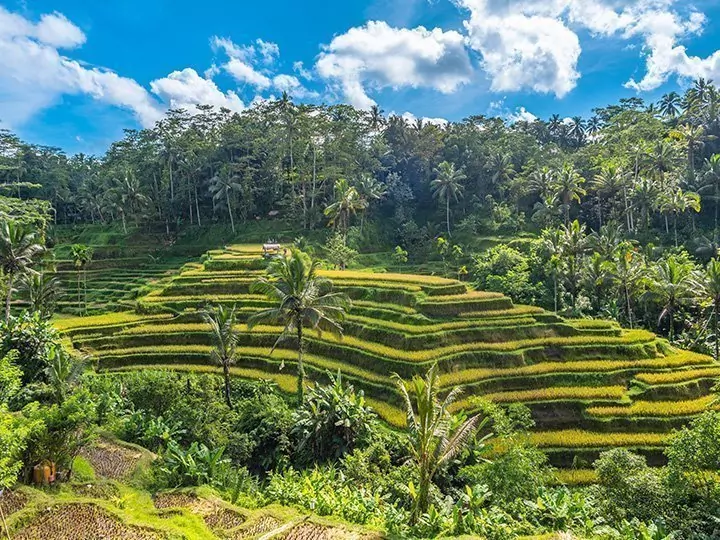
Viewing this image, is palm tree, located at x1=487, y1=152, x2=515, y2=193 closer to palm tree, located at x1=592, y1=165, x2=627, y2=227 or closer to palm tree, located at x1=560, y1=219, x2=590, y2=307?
palm tree, located at x1=592, y1=165, x2=627, y2=227

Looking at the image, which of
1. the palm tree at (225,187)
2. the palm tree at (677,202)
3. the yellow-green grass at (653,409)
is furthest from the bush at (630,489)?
the palm tree at (225,187)

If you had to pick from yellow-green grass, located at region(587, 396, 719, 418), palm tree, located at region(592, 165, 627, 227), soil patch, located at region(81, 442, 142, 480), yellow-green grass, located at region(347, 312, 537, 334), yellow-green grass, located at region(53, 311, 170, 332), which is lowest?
yellow-green grass, located at region(587, 396, 719, 418)

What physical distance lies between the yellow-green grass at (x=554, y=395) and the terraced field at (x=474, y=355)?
0.17 ft

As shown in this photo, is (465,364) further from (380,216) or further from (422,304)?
(380,216)

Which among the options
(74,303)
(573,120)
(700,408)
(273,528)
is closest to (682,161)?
(573,120)

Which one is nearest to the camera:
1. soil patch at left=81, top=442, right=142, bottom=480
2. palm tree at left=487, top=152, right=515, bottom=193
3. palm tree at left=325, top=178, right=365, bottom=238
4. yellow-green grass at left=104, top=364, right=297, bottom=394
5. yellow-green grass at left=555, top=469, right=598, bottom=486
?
soil patch at left=81, top=442, right=142, bottom=480

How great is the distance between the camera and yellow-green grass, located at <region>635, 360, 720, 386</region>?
76.0ft

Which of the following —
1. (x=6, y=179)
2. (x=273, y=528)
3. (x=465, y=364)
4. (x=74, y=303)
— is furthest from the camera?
(x=6, y=179)

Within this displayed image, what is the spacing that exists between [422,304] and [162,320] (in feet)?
59.8

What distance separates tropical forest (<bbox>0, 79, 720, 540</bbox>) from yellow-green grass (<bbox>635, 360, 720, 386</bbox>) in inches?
6.5

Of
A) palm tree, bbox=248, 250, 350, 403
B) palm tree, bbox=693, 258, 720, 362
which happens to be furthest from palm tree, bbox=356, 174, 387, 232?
palm tree, bbox=693, 258, 720, 362

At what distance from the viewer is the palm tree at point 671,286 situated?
31.1m

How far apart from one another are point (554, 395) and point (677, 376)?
6817 millimetres

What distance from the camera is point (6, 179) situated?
220ft
